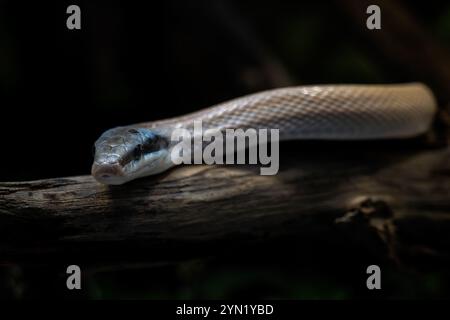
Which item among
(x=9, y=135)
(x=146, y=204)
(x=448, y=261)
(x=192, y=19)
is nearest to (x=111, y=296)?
(x=146, y=204)

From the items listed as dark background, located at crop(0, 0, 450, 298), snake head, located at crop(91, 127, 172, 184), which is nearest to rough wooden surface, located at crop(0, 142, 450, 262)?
snake head, located at crop(91, 127, 172, 184)

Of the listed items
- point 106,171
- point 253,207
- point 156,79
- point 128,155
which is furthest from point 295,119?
point 156,79

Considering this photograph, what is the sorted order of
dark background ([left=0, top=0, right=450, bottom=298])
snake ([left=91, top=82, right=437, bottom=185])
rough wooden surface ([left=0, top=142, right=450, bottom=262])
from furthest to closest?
dark background ([left=0, top=0, right=450, bottom=298]) → snake ([left=91, top=82, right=437, bottom=185]) → rough wooden surface ([left=0, top=142, right=450, bottom=262])

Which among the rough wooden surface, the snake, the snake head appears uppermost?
the snake

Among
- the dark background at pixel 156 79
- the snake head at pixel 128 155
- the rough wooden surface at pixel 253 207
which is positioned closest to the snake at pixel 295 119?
the snake head at pixel 128 155

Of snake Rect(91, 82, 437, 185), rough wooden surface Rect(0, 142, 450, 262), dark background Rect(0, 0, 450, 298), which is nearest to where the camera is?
rough wooden surface Rect(0, 142, 450, 262)

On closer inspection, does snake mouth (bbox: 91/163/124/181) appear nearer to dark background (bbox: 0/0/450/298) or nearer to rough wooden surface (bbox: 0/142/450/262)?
rough wooden surface (bbox: 0/142/450/262)
